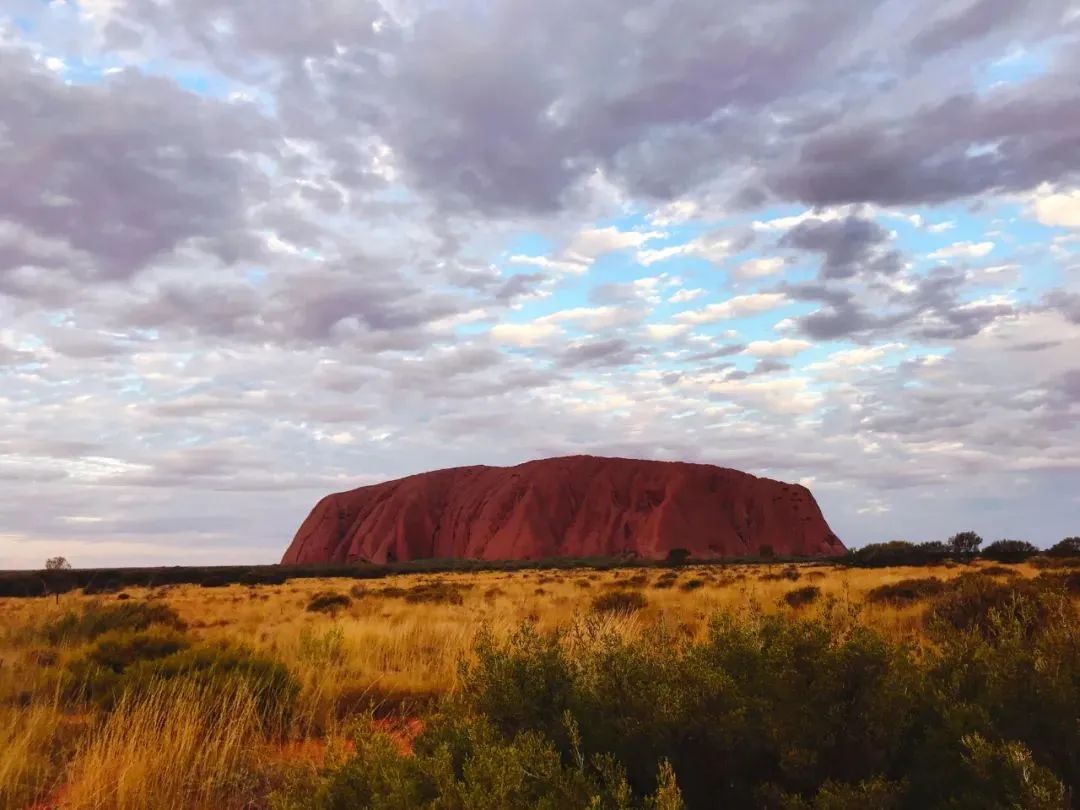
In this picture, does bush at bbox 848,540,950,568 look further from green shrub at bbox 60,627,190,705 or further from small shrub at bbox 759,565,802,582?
green shrub at bbox 60,627,190,705

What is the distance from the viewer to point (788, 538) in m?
99.4

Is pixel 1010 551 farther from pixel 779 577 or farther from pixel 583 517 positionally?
pixel 583 517

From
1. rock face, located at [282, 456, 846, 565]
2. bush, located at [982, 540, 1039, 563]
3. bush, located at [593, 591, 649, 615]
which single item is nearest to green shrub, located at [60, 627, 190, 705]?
bush, located at [593, 591, 649, 615]

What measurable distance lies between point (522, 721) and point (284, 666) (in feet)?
19.2

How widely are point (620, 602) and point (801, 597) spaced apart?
4.02 m

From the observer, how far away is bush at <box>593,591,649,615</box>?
53.4 ft

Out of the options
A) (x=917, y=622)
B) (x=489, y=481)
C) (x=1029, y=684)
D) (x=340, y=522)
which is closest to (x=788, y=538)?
(x=489, y=481)

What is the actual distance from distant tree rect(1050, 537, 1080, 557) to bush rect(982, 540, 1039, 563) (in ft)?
3.39

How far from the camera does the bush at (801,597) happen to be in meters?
15.5

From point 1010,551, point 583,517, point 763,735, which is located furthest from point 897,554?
point 583,517

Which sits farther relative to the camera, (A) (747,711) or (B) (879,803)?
(A) (747,711)

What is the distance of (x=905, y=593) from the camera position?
51.7ft

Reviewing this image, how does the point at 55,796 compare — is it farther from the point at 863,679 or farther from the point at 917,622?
the point at 917,622

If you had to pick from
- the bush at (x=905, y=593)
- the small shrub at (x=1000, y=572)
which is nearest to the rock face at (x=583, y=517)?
the small shrub at (x=1000, y=572)
